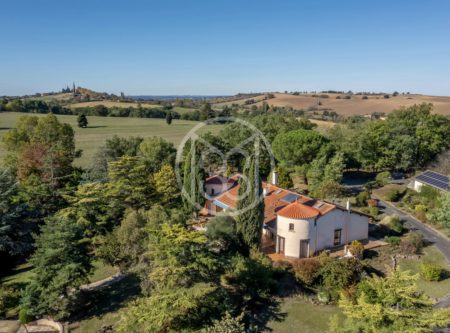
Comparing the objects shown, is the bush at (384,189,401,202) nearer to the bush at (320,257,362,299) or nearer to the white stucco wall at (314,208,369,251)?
the white stucco wall at (314,208,369,251)

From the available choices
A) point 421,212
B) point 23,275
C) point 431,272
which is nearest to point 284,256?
point 431,272

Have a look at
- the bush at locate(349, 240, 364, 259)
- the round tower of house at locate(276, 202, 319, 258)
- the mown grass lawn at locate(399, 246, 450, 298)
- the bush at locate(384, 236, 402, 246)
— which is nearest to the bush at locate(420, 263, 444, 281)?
the mown grass lawn at locate(399, 246, 450, 298)

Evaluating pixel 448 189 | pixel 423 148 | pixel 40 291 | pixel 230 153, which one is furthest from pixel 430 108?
pixel 40 291

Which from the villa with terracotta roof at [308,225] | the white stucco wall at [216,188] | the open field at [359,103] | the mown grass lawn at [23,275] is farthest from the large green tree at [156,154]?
the open field at [359,103]

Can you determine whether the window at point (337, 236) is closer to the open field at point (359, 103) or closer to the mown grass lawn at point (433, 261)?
the mown grass lawn at point (433, 261)

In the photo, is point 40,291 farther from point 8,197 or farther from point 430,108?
point 430,108
